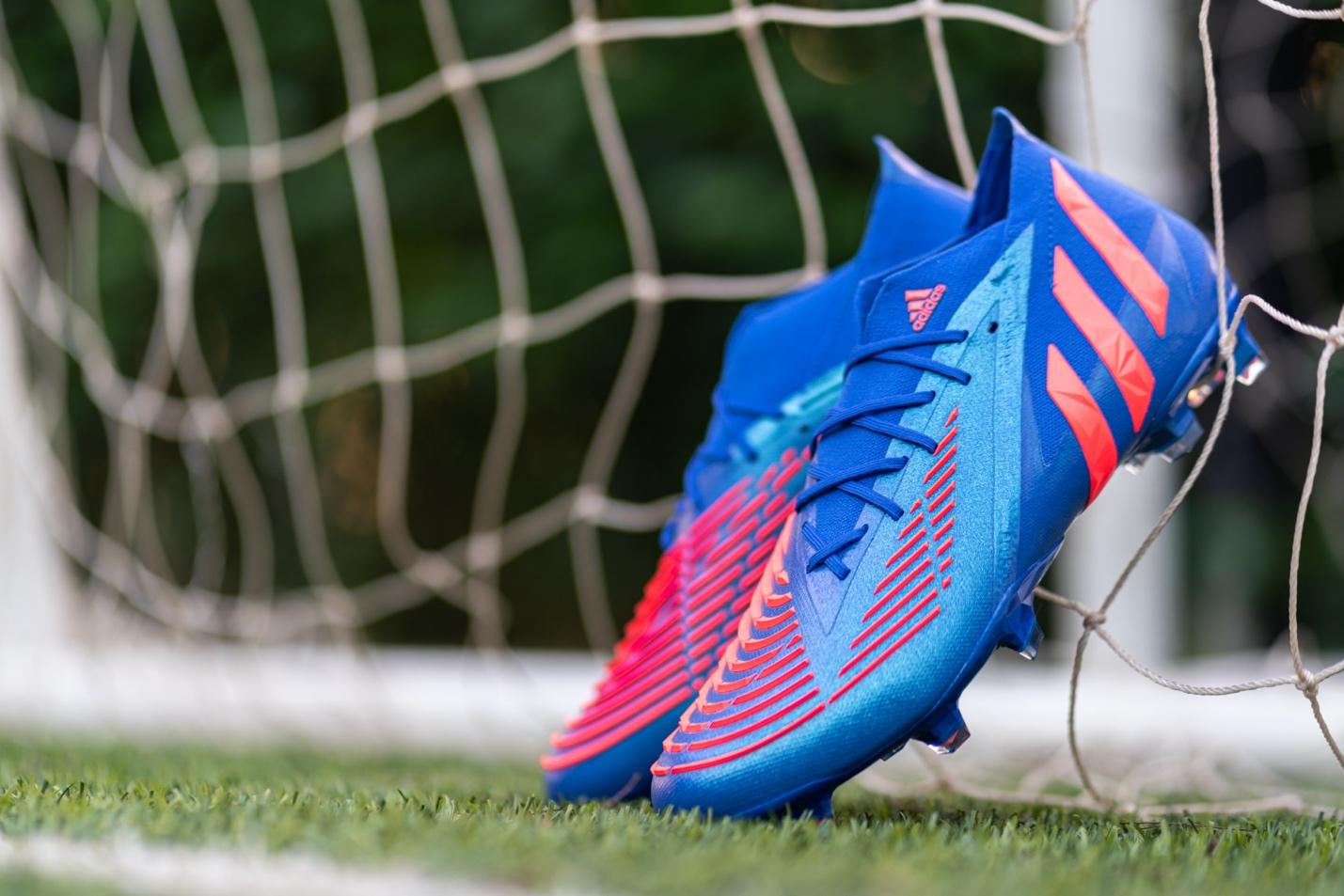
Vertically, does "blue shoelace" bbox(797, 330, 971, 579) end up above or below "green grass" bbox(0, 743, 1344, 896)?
above

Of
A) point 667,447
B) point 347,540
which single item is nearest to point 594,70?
point 667,447

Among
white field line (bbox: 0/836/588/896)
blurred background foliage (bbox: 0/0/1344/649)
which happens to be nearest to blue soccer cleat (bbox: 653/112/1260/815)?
white field line (bbox: 0/836/588/896)

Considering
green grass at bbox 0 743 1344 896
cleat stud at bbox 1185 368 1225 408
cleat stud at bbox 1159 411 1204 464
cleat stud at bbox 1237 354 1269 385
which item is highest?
cleat stud at bbox 1237 354 1269 385

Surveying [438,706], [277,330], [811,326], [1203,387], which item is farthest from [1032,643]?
[277,330]

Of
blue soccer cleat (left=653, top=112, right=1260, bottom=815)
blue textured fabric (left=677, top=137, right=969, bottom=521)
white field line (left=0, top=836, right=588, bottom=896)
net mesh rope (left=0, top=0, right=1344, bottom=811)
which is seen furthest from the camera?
net mesh rope (left=0, top=0, right=1344, bottom=811)

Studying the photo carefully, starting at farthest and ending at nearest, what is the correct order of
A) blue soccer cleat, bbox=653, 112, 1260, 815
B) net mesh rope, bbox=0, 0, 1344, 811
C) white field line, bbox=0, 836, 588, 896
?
net mesh rope, bbox=0, 0, 1344, 811
blue soccer cleat, bbox=653, 112, 1260, 815
white field line, bbox=0, 836, 588, 896

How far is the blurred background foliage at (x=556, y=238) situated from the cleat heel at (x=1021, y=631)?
2315 millimetres

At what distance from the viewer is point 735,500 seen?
103cm

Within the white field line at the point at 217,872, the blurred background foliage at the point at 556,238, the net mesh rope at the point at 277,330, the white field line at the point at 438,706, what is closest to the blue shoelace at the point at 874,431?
the white field line at the point at 217,872

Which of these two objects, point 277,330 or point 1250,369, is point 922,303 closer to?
point 1250,369

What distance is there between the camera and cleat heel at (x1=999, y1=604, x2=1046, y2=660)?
830mm

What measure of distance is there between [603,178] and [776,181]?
45cm

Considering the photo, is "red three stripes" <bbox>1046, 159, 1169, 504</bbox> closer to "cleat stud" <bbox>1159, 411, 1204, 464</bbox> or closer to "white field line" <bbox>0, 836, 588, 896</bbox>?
"cleat stud" <bbox>1159, 411, 1204, 464</bbox>

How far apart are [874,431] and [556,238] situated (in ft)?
9.26
